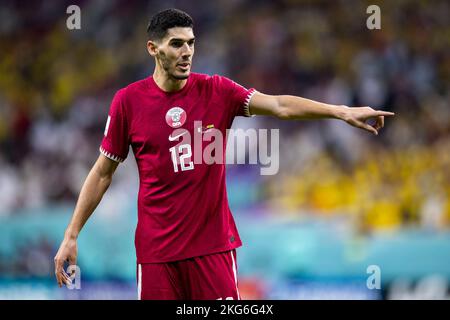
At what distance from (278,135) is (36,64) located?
325 cm

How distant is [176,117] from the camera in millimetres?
4590

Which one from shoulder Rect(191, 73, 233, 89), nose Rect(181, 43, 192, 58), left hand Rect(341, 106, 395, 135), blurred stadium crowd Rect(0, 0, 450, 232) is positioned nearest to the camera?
left hand Rect(341, 106, 395, 135)

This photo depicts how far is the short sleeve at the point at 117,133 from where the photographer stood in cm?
464

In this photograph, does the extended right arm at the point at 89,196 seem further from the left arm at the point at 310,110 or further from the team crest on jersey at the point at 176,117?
the left arm at the point at 310,110

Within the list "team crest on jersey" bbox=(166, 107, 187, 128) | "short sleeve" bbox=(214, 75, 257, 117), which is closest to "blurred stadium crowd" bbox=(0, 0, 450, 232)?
"short sleeve" bbox=(214, 75, 257, 117)

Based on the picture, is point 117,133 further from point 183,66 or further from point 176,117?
point 183,66

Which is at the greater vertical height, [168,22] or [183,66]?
[168,22]

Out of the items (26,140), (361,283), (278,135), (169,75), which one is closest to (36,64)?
(26,140)

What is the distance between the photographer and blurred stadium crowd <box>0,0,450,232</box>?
914 cm

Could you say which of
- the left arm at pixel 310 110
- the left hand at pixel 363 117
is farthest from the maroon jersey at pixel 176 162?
the left hand at pixel 363 117

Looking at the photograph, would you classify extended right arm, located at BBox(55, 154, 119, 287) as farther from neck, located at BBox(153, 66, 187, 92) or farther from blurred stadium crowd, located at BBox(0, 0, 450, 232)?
blurred stadium crowd, located at BBox(0, 0, 450, 232)

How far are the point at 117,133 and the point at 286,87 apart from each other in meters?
5.26

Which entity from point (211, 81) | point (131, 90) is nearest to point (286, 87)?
point (211, 81)
